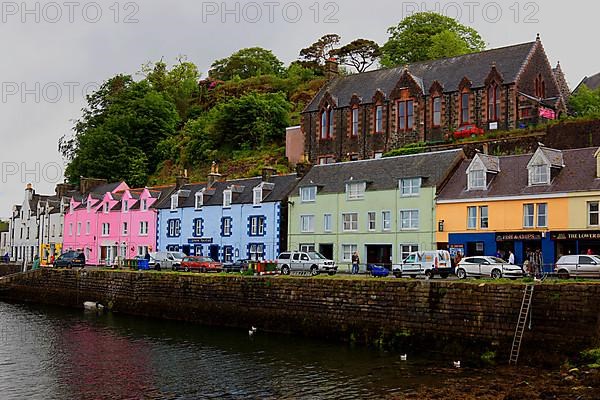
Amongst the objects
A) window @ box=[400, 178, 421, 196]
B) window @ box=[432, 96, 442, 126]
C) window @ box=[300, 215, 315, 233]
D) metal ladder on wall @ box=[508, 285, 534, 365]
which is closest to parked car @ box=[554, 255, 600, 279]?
metal ladder on wall @ box=[508, 285, 534, 365]

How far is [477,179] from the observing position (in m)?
42.8

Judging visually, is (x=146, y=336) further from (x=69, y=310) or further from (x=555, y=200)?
(x=555, y=200)

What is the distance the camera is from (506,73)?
55.4 meters

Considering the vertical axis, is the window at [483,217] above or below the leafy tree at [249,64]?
below

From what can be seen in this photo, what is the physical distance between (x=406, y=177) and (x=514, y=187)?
7.51 metres

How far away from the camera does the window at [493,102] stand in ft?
181

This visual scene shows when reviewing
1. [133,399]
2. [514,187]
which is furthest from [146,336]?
[514,187]

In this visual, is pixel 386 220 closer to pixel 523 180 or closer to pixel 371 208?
pixel 371 208

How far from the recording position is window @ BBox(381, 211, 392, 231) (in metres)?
46.5

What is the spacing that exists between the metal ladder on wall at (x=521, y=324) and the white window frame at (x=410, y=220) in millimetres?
18678

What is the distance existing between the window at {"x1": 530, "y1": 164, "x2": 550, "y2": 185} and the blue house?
1968 cm

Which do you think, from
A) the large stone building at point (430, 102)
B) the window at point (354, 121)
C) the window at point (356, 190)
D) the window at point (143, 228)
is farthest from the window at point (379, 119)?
the window at point (143, 228)

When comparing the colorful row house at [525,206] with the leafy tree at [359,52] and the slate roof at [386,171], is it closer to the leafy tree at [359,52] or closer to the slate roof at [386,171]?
the slate roof at [386,171]

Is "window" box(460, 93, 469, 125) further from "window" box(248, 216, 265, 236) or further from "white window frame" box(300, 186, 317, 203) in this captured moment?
"window" box(248, 216, 265, 236)
